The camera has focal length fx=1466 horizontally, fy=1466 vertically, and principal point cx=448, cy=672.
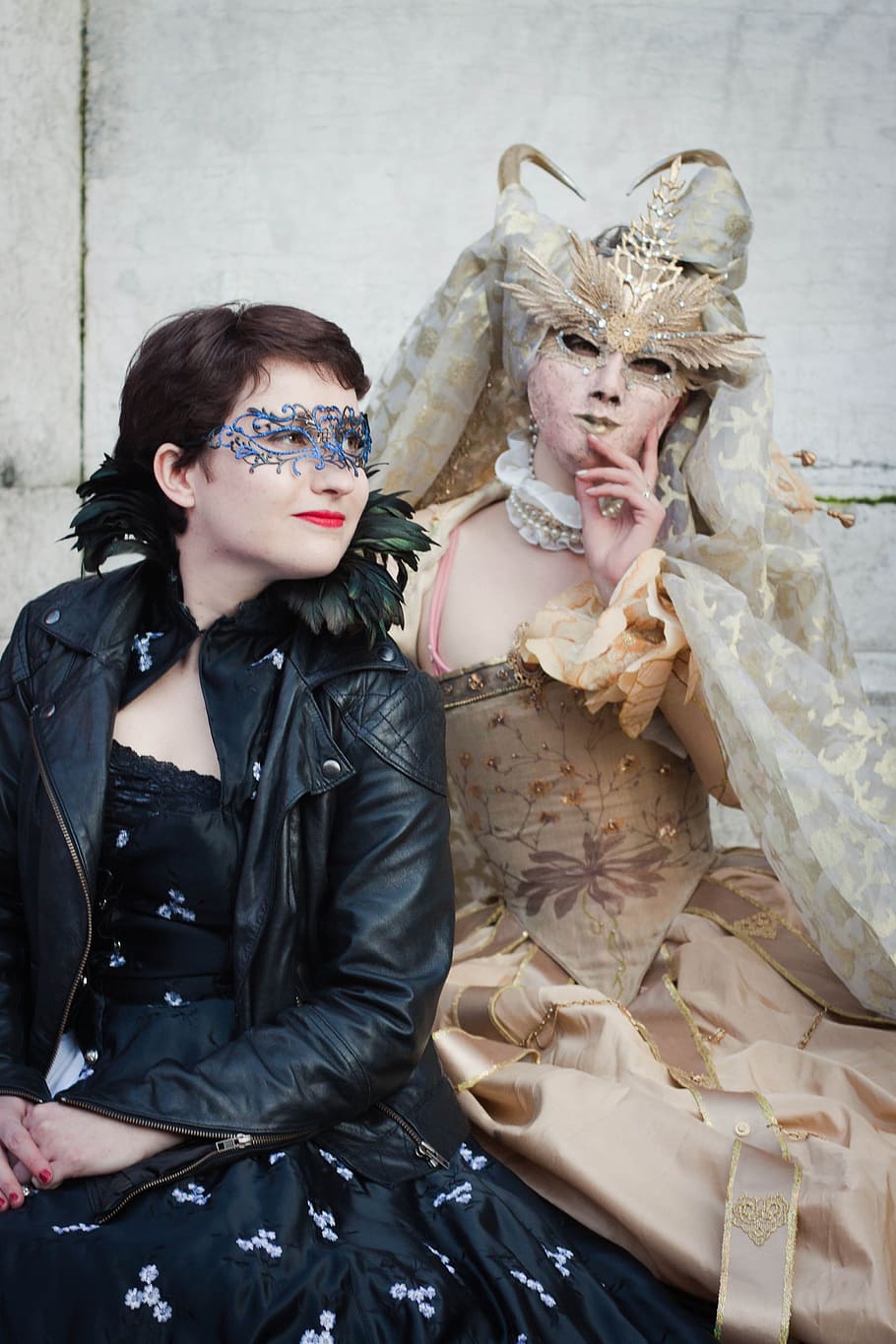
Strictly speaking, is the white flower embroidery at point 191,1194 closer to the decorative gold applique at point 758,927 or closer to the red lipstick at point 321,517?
the red lipstick at point 321,517

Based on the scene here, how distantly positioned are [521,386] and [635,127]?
1.20 m

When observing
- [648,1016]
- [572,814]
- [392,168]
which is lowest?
[648,1016]

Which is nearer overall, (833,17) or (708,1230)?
(708,1230)

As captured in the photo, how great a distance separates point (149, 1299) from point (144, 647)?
80 cm

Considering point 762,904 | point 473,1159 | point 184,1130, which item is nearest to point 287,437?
point 184,1130

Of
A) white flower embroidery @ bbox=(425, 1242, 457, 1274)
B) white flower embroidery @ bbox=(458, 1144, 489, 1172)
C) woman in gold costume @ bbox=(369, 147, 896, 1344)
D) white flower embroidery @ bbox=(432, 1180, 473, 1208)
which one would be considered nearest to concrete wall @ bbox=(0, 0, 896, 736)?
woman in gold costume @ bbox=(369, 147, 896, 1344)

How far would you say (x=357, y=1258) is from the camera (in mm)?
1478

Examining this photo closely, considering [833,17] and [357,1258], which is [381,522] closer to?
[357,1258]

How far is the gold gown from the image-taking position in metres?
1.75

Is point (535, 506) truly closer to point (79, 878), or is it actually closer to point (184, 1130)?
point (79, 878)

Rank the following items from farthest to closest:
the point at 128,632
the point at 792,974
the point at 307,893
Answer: the point at 792,974 → the point at 128,632 → the point at 307,893

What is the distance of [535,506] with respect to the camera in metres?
2.43

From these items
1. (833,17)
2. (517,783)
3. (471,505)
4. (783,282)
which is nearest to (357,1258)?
(517,783)

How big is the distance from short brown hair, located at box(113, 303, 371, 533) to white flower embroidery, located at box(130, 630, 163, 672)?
0.77 ft
